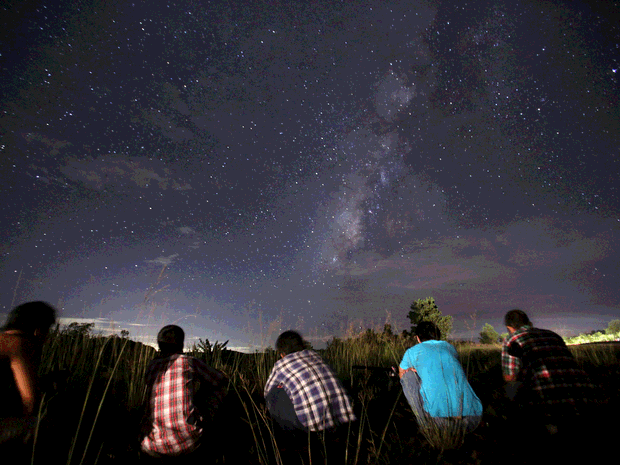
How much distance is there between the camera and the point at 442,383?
3287mm

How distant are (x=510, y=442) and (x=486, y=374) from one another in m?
4.87

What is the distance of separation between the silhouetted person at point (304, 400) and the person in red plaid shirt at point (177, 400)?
0.65 metres

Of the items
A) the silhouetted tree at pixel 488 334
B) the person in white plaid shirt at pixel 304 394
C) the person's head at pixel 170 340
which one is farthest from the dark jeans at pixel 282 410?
the silhouetted tree at pixel 488 334

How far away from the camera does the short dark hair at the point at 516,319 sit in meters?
4.15


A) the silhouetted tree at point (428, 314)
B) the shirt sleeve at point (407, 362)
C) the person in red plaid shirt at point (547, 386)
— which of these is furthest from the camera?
the silhouetted tree at point (428, 314)

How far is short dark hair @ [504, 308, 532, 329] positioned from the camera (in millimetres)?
4148

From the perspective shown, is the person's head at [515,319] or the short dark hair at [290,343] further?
the person's head at [515,319]

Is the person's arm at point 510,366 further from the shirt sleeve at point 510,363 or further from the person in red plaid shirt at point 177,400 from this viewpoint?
the person in red plaid shirt at point 177,400

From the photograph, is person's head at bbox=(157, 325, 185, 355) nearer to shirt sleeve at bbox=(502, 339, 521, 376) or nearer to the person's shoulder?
the person's shoulder

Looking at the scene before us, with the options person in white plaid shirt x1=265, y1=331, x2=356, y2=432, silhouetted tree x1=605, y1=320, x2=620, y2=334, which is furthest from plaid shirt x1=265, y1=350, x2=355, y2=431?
silhouetted tree x1=605, y1=320, x2=620, y2=334

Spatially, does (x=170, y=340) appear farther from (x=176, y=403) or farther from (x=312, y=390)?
(x=312, y=390)

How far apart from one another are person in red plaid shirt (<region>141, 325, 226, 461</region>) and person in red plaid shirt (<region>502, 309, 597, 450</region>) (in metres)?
3.22

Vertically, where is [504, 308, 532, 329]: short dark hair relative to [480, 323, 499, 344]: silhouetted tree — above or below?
below

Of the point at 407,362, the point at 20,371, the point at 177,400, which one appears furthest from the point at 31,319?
the point at 407,362
